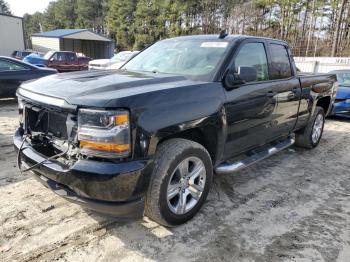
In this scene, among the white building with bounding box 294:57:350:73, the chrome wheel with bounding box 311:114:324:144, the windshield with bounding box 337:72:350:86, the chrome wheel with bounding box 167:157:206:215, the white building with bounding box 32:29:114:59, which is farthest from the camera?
the white building with bounding box 32:29:114:59

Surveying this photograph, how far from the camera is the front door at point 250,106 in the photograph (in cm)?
349

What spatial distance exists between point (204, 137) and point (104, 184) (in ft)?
4.09

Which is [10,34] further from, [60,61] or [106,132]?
[106,132]

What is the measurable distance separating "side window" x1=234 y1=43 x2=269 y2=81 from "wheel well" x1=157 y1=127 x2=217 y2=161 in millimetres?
852

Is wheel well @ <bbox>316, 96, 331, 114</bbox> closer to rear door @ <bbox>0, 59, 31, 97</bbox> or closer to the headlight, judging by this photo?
the headlight

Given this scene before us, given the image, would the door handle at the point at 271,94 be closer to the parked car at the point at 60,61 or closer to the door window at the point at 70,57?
the parked car at the point at 60,61

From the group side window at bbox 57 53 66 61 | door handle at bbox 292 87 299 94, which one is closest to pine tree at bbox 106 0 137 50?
side window at bbox 57 53 66 61

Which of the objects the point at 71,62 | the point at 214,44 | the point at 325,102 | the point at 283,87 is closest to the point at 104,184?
the point at 214,44

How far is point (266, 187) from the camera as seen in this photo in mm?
4180

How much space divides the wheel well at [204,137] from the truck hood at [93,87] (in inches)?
18.7

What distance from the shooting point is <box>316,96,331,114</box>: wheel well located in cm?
601

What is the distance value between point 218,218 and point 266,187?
3.79ft

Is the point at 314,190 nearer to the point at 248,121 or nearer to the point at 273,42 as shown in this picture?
the point at 248,121

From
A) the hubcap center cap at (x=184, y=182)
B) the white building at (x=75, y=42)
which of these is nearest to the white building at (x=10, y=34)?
the white building at (x=75, y=42)
